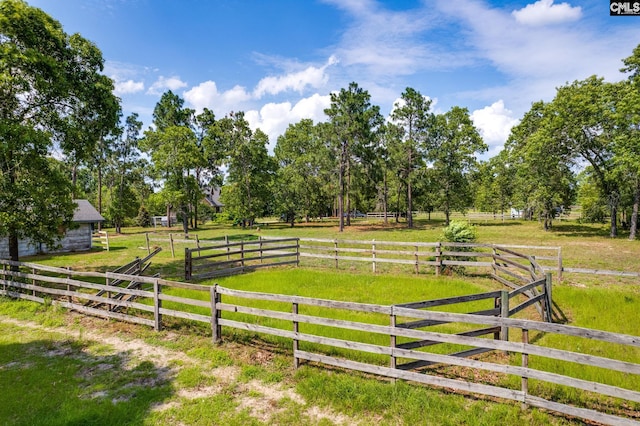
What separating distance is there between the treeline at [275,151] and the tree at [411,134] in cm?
13

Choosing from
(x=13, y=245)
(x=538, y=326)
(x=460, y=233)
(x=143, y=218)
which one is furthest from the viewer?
(x=143, y=218)

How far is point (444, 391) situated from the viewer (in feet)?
17.1

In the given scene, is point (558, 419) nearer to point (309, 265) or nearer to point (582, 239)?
point (309, 265)

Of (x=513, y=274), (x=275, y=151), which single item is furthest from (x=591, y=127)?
(x=275, y=151)

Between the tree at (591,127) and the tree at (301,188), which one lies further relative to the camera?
the tree at (301,188)

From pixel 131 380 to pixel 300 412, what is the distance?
3318 mm

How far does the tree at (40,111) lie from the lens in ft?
39.7

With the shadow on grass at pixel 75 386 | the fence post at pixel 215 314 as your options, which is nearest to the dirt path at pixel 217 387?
the shadow on grass at pixel 75 386

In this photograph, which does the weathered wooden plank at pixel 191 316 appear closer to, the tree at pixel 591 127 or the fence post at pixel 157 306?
the fence post at pixel 157 306

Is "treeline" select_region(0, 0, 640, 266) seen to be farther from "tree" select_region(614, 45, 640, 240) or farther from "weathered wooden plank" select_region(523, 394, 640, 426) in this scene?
"weathered wooden plank" select_region(523, 394, 640, 426)

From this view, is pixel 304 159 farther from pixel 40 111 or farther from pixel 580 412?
pixel 580 412

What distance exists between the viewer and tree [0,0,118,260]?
1209 centimetres

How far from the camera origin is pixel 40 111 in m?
13.8

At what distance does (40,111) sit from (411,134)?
34.0 metres
